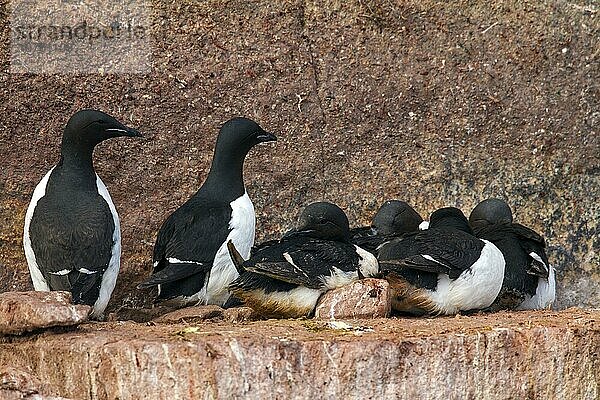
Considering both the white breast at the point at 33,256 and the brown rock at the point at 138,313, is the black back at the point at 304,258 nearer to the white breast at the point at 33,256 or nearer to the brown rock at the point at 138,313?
the brown rock at the point at 138,313

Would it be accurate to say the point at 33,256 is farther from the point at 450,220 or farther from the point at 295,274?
the point at 450,220

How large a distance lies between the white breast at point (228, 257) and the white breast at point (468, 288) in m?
1.21

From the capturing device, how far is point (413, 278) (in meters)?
7.20

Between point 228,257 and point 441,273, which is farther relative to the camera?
point 228,257

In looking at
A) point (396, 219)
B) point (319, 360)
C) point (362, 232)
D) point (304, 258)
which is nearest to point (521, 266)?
point (396, 219)

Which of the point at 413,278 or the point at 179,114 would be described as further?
the point at 179,114

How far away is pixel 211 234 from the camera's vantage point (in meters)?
7.73

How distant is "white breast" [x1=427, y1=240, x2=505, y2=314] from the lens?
23.7 feet

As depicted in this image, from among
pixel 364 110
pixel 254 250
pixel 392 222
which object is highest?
pixel 364 110

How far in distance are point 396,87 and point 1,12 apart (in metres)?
2.62

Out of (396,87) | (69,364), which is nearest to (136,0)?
(396,87)

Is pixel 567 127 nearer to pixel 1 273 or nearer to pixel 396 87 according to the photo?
pixel 396 87

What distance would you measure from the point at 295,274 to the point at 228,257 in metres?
0.92

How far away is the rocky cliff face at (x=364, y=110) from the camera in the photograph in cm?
863
